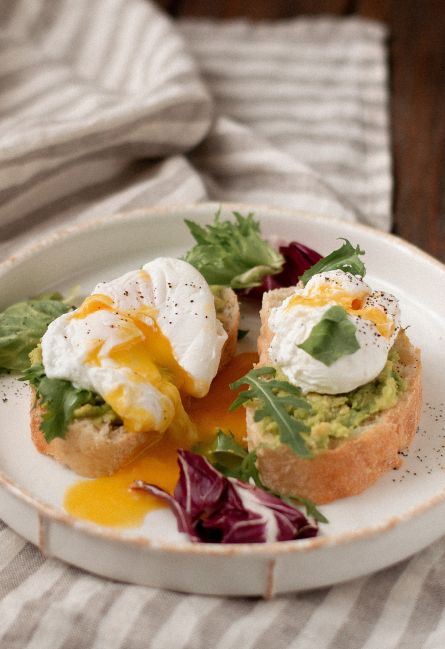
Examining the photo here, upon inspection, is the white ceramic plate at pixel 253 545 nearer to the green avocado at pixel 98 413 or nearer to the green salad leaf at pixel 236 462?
the green salad leaf at pixel 236 462

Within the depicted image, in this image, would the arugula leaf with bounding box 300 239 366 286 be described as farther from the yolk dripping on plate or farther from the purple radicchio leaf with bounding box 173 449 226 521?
the purple radicchio leaf with bounding box 173 449 226 521

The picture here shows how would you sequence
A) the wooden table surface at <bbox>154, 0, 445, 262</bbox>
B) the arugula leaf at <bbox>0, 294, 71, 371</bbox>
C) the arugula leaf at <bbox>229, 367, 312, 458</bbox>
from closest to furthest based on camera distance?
1. the arugula leaf at <bbox>229, 367, 312, 458</bbox>
2. the arugula leaf at <bbox>0, 294, 71, 371</bbox>
3. the wooden table surface at <bbox>154, 0, 445, 262</bbox>

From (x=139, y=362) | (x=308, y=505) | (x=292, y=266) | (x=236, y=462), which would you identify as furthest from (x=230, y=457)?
(x=292, y=266)

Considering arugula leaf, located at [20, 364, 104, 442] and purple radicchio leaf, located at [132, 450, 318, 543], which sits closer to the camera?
purple radicchio leaf, located at [132, 450, 318, 543]

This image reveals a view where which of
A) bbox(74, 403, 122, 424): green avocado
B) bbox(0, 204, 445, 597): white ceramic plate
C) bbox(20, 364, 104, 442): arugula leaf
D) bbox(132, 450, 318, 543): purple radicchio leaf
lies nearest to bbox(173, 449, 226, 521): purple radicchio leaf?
bbox(132, 450, 318, 543): purple radicchio leaf

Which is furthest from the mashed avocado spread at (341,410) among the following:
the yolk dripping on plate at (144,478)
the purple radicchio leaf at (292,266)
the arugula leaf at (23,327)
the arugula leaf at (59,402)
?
the arugula leaf at (23,327)
